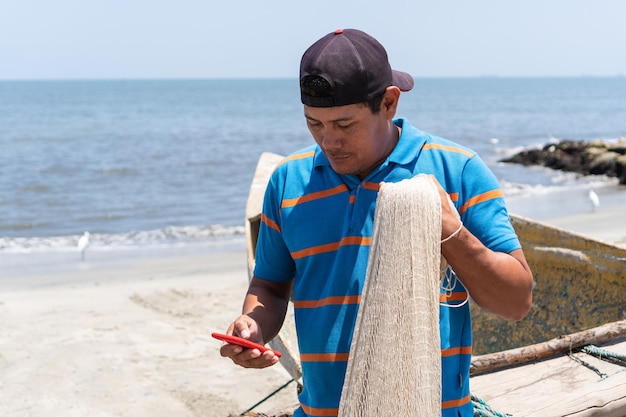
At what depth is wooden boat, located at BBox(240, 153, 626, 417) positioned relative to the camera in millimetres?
3033

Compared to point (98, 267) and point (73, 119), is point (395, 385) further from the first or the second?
point (73, 119)

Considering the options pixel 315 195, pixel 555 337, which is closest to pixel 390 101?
pixel 315 195

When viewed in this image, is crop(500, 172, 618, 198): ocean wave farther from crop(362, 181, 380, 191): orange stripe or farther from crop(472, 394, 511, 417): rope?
crop(362, 181, 380, 191): orange stripe

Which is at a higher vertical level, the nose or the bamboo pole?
the nose

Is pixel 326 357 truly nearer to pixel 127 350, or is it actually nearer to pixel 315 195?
pixel 315 195

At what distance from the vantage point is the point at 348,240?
184 cm

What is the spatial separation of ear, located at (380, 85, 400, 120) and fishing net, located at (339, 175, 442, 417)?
253 mm

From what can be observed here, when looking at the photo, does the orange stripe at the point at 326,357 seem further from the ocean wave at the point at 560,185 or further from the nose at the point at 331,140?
the ocean wave at the point at 560,185

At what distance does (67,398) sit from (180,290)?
123 inches

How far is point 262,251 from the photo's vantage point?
2076 millimetres

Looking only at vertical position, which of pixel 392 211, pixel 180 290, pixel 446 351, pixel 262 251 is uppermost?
pixel 392 211

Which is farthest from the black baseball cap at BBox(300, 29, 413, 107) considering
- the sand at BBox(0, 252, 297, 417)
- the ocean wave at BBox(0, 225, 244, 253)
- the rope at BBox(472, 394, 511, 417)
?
the ocean wave at BBox(0, 225, 244, 253)

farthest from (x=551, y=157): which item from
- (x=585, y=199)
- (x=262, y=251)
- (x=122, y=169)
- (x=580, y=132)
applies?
(x=262, y=251)

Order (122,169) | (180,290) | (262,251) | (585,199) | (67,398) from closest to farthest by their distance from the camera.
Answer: (262,251), (67,398), (180,290), (585,199), (122,169)
